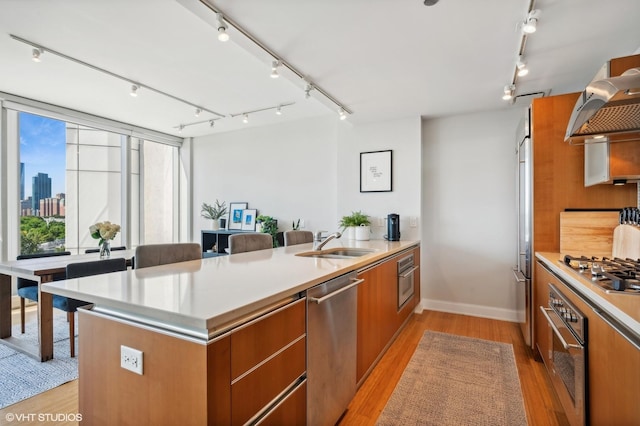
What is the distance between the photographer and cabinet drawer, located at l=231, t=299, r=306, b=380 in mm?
1032

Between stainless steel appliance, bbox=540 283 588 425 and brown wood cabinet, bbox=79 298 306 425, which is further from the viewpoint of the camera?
stainless steel appliance, bbox=540 283 588 425

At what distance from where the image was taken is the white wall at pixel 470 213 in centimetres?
364

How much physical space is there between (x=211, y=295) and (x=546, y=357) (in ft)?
7.63

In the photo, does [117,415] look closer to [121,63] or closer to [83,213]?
[121,63]

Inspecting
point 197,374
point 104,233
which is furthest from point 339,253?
point 104,233

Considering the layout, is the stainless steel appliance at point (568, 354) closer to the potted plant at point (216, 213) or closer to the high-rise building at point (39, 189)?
the potted plant at point (216, 213)

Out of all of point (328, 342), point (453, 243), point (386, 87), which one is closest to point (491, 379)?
point (328, 342)

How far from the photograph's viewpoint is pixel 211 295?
3.87 ft

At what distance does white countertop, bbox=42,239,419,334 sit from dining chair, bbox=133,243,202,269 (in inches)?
9.0

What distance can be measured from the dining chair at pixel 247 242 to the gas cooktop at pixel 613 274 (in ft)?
7.42

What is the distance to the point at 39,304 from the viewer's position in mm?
2580

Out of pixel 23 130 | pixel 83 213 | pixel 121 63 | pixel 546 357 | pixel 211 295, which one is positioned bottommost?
pixel 546 357

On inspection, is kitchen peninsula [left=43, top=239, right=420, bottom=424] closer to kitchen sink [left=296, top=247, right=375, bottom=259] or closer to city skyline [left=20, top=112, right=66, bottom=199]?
kitchen sink [left=296, top=247, right=375, bottom=259]

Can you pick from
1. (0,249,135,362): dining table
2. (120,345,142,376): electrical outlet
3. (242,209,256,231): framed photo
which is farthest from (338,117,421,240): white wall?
(120,345,142,376): electrical outlet
